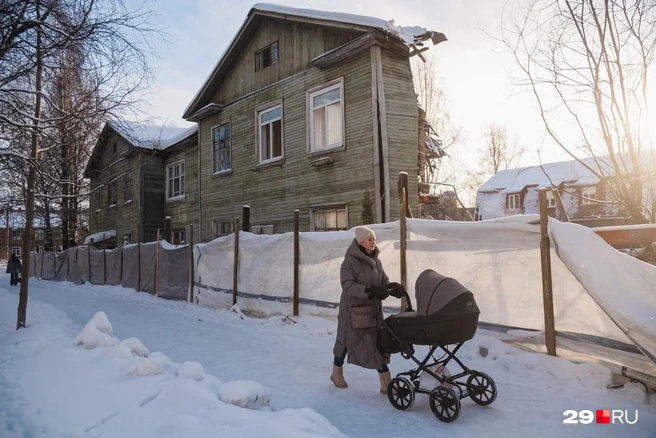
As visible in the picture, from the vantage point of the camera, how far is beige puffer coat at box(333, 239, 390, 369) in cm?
445

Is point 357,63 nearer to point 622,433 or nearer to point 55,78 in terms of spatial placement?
point 55,78

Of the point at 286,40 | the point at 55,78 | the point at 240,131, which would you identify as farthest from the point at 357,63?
the point at 55,78

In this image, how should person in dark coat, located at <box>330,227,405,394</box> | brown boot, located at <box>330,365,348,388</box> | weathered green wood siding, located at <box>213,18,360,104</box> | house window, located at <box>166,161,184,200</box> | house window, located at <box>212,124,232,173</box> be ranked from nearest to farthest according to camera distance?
1. person in dark coat, located at <box>330,227,405,394</box>
2. brown boot, located at <box>330,365,348,388</box>
3. weathered green wood siding, located at <box>213,18,360,104</box>
4. house window, located at <box>212,124,232,173</box>
5. house window, located at <box>166,161,184,200</box>

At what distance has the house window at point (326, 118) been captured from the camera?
12312 millimetres

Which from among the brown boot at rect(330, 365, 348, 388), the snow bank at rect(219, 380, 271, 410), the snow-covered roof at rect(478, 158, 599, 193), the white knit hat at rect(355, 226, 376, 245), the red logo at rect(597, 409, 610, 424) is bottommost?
the red logo at rect(597, 409, 610, 424)

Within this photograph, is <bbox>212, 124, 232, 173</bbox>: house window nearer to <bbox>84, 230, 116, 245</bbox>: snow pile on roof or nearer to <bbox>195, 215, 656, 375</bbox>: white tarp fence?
<bbox>195, 215, 656, 375</bbox>: white tarp fence

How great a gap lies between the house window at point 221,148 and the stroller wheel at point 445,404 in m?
13.5

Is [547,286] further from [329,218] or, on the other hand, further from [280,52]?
[280,52]

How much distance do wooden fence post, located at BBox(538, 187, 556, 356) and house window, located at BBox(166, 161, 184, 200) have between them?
17675 millimetres

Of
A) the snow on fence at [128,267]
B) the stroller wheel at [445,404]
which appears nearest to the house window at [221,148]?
the snow on fence at [128,267]

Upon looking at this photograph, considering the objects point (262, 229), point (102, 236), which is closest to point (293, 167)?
point (262, 229)

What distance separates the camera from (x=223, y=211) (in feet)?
53.7

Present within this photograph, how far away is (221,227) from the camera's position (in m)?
16.8

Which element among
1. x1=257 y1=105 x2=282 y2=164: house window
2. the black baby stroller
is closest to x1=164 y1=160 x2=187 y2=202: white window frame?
x1=257 y1=105 x2=282 y2=164: house window
